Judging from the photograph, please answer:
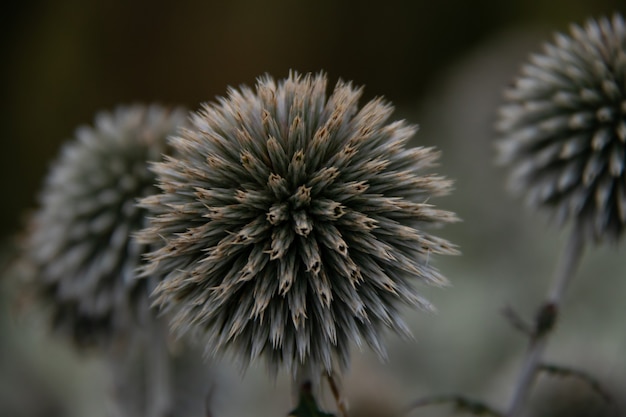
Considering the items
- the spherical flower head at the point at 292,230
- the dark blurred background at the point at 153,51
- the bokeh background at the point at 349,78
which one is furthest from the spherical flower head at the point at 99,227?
the dark blurred background at the point at 153,51

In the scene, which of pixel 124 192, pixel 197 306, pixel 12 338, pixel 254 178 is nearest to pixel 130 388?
pixel 124 192

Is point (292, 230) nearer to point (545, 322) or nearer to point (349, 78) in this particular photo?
point (545, 322)

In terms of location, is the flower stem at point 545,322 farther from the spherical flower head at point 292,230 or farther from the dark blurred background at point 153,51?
the dark blurred background at point 153,51

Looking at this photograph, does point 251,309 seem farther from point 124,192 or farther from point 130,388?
point 130,388

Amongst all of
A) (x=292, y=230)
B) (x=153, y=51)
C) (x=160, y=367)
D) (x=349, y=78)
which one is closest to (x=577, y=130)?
(x=292, y=230)

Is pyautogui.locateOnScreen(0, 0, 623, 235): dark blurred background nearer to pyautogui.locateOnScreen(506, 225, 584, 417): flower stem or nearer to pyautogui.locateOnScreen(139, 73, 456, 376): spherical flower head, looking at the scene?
pyautogui.locateOnScreen(506, 225, 584, 417): flower stem

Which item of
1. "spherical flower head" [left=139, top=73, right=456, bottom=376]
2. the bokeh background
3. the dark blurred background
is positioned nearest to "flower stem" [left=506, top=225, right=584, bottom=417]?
"spherical flower head" [left=139, top=73, right=456, bottom=376]
